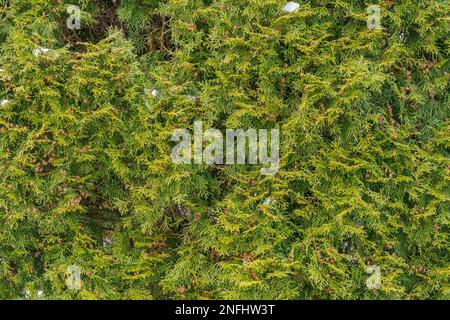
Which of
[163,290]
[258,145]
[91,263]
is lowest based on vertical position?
[163,290]

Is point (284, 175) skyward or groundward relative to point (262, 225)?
skyward

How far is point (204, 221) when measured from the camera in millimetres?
2818

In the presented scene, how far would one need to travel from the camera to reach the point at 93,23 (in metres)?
2.97

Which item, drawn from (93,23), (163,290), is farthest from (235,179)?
(93,23)

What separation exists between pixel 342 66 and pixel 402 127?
0.58 m

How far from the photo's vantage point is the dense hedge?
2.61 m

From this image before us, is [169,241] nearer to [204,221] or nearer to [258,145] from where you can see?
[204,221]

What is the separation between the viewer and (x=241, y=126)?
8.85 ft

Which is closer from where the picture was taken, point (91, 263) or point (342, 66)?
point (342, 66)

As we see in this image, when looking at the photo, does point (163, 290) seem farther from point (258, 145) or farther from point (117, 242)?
point (258, 145)

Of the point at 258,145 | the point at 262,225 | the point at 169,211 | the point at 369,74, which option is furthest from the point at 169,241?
the point at 369,74

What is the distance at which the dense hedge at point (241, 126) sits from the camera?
A: 261 cm

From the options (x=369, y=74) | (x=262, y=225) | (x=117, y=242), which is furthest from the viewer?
(x=117, y=242)

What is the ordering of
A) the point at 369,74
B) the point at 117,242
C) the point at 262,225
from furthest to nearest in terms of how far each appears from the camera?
the point at 117,242, the point at 262,225, the point at 369,74
